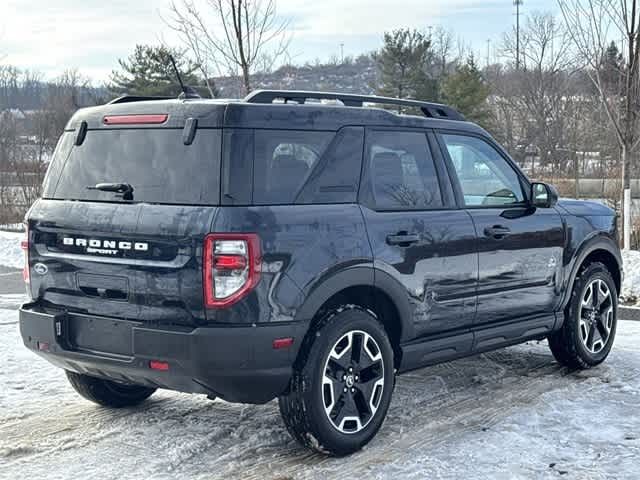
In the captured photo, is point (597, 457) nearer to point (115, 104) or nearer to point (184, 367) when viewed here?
point (184, 367)

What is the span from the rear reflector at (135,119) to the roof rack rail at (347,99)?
470mm

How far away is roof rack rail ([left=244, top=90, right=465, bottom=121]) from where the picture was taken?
478cm

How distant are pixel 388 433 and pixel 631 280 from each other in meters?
6.10

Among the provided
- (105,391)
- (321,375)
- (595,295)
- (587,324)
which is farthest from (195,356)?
(595,295)

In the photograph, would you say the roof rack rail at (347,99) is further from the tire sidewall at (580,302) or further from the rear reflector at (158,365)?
the tire sidewall at (580,302)

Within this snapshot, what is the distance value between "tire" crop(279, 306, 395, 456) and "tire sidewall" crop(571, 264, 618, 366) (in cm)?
217

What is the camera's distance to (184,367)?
4.32m

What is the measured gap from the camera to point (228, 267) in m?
4.25

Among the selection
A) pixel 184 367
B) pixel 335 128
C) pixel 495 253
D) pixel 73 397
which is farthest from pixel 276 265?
pixel 73 397

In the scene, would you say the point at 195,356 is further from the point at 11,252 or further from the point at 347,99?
the point at 11,252

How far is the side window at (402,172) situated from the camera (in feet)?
16.9

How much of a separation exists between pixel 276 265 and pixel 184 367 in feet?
2.21

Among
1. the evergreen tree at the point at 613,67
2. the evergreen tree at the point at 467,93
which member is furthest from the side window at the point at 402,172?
the evergreen tree at the point at 467,93

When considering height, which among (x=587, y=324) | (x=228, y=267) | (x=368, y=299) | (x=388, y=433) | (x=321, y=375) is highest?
(x=228, y=267)
